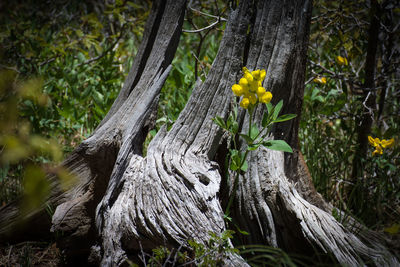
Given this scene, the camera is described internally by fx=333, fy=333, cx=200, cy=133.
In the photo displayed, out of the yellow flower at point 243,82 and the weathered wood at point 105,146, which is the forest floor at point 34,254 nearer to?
the weathered wood at point 105,146

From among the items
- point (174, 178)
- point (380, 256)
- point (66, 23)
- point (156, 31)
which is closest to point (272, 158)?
point (174, 178)

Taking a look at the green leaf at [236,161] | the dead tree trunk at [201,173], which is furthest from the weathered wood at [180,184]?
the green leaf at [236,161]

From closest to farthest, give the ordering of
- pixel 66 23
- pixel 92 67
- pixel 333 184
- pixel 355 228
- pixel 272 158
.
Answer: pixel 272 158, pixel 355 228, pixel 333 184, pixel 92 67, pixel 66 23

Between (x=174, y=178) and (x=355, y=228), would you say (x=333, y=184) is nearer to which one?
(x=355, y=228)

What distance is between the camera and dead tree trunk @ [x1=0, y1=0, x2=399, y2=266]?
1.69m

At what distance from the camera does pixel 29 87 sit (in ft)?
3.23

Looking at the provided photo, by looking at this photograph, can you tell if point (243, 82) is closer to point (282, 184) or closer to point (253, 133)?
point (253, 133)

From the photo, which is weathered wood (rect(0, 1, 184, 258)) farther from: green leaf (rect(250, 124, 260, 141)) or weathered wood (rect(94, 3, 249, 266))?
green leaf (rect(250, 124, 260, 141))

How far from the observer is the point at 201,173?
1.74 m

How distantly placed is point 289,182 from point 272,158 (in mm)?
176

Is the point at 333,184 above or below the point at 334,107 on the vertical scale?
below

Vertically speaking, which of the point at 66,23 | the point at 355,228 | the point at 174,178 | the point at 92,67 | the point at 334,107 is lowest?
the point at 355,228

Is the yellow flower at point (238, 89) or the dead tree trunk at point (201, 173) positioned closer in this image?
the yellow flower at point (238, 89)

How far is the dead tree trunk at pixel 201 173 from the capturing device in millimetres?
1687
